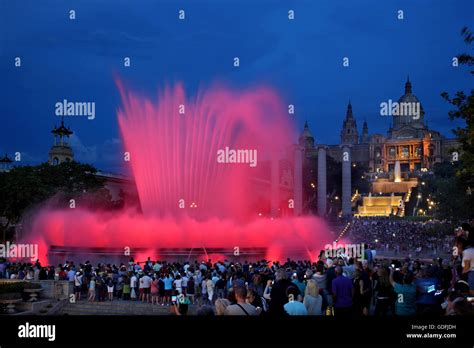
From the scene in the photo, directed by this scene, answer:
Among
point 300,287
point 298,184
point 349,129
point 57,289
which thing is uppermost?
point 349,129

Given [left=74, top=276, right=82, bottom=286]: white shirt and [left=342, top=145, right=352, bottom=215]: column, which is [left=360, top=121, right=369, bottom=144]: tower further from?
[left=74, top=276, right=82, bottom=286]: white shirt

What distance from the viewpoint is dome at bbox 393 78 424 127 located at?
159750 millimetres

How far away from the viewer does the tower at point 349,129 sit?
18185 cm

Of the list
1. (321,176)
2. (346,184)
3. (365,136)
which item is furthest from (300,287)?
(365,136)

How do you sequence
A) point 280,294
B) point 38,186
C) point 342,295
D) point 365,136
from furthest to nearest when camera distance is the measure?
point 365,136 → point 38,186 → point 342,295 → point 280,294

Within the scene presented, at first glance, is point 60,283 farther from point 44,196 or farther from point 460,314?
point 44,196

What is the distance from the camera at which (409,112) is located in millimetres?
160875

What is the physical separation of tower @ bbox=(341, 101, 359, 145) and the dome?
13936 millimetres

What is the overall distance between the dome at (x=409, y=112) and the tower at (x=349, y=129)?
13936 mm

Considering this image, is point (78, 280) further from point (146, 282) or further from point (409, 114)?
point (409, 114)

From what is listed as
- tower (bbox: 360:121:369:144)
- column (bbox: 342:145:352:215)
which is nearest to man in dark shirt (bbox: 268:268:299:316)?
column (bbox: 342:145:352:215)

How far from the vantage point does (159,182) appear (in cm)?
3316

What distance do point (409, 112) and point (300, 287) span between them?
157 meters

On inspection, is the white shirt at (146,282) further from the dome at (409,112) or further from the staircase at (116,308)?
the dome at (409,112)
